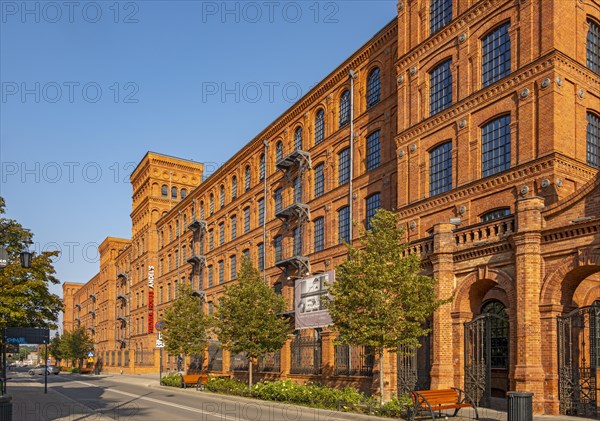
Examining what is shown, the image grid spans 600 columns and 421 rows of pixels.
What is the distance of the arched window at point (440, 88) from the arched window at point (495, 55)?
1848 mm

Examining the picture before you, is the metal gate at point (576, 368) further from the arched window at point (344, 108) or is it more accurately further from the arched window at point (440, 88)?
the arched window at point (344, 108)

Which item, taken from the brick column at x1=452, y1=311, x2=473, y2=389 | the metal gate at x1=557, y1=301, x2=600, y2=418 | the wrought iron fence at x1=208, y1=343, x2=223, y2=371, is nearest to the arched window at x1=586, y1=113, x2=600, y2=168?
the metal gate at x1=557, y1=301, x2=600, y2=418

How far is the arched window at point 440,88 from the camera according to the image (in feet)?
85.4

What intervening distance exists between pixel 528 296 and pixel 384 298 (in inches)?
182

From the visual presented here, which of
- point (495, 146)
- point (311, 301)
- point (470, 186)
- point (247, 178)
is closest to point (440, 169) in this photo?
point (470, 186)

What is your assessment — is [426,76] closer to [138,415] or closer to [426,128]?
[426,128]

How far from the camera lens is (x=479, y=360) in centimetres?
2192

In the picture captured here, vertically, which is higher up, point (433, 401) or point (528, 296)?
point (528, 296)

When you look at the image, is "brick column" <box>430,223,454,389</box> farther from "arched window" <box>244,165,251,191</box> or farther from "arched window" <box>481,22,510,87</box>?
"arched window" <box>244,165,251,191</box>

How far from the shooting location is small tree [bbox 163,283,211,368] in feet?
141

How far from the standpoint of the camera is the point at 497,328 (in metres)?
23.7

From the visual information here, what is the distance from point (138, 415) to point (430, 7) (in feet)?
68.3

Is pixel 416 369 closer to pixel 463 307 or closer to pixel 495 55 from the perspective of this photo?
pixel 463 307

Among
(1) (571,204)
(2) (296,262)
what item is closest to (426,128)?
(1) (571,204)
